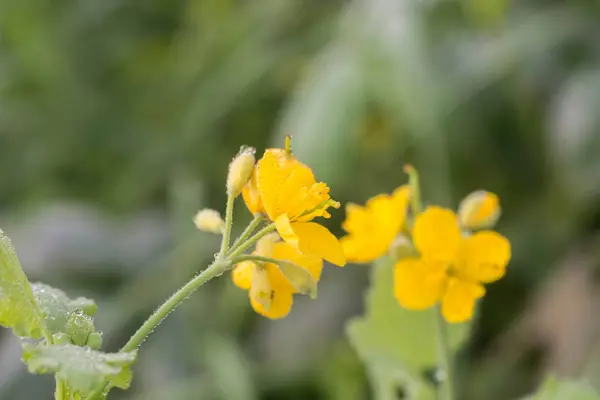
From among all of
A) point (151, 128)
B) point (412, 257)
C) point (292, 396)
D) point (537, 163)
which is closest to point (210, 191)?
point (151, 128)

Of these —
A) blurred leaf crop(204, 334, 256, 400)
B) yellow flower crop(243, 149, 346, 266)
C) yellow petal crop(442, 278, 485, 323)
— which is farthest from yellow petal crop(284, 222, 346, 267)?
blurred leaf crop(204, 334, 256, 400)

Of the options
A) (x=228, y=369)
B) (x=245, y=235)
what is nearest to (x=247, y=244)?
(x=245, y=235)

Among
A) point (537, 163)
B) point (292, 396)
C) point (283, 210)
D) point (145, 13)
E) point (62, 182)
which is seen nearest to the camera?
point (283, 210)

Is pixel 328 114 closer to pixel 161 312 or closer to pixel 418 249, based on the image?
pixel 418 249

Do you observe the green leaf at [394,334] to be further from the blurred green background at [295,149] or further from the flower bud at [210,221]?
the blurred green background at [295,149]

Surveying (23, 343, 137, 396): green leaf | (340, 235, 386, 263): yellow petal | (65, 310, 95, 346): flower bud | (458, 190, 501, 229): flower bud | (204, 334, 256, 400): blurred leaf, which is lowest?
(23, 343, 137, 396): green leaf

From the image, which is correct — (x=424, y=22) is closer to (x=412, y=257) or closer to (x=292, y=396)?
(x=292, y=396)

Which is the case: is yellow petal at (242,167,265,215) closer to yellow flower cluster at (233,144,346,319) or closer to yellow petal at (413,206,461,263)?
yellow flower cluster at (233,144,346,319)
